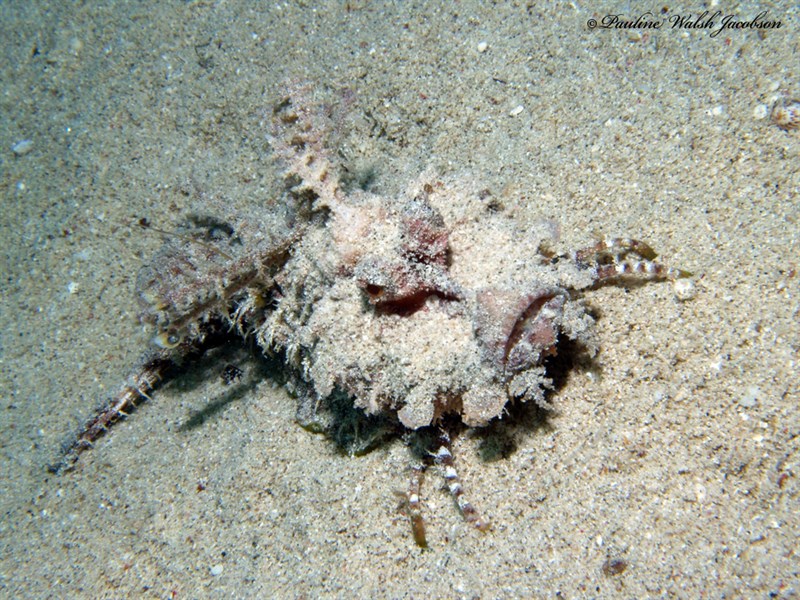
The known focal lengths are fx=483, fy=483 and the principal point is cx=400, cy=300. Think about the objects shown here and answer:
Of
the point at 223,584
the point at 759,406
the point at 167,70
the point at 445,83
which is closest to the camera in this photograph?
the point at 759,406

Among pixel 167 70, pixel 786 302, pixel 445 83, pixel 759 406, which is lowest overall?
pixel 759 406

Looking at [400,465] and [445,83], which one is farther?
[445,83]

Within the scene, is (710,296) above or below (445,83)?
below

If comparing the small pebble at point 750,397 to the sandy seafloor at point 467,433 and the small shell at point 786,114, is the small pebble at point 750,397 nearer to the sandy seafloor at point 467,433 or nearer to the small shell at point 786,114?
the sandy seafloor at point 467,433

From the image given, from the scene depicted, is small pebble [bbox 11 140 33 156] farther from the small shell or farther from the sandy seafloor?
the small shell

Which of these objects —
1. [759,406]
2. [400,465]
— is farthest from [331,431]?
[759,406]

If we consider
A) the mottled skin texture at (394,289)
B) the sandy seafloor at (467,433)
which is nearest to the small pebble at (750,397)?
the sandy seafloor at (467,433)

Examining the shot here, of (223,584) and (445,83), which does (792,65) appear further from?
(223,584)
